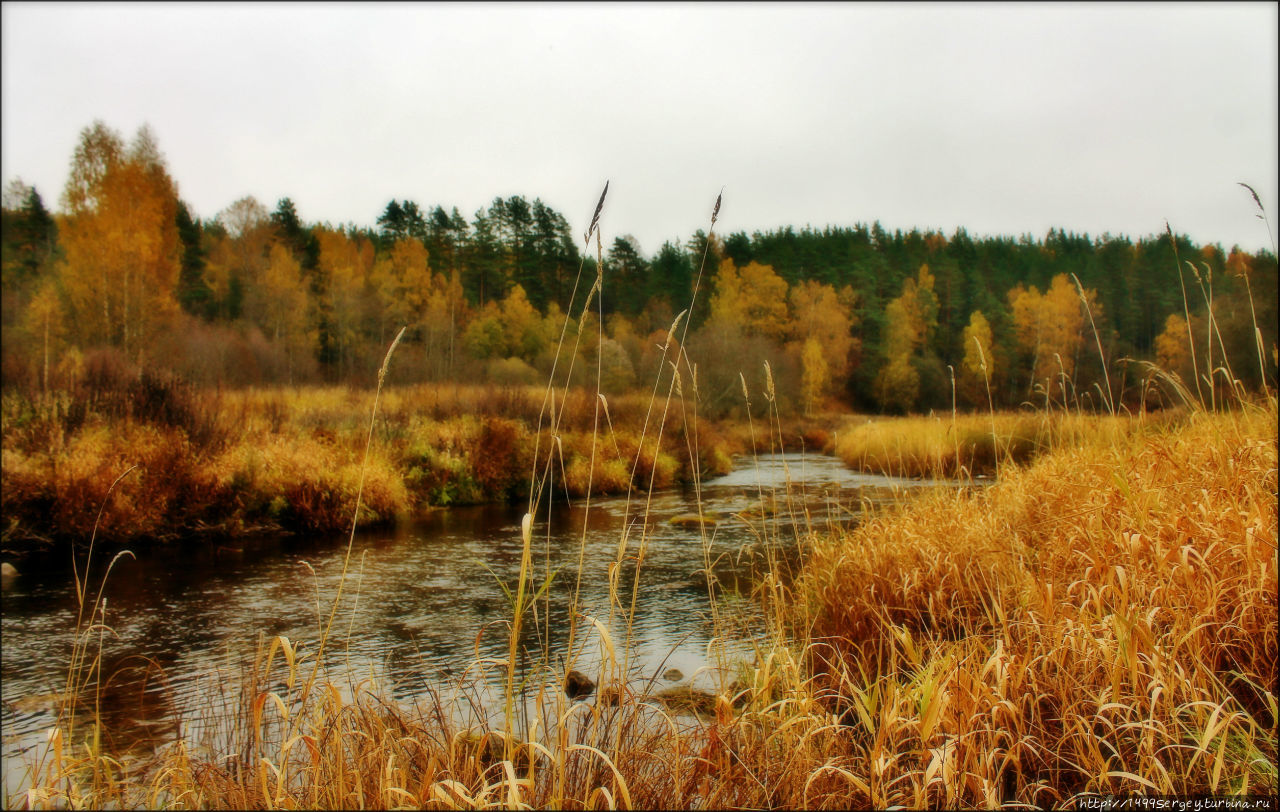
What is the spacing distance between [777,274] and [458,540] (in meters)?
38.1

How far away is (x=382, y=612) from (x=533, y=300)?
33.0m

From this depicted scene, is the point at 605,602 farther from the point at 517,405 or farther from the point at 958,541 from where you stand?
the point at 517,405

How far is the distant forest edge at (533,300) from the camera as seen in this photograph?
23562mm

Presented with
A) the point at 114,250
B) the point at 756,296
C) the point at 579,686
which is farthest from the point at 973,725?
the point at 756,296

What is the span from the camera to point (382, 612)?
7125 millimetres

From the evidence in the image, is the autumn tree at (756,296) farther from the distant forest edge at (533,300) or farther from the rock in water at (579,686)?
the rock in water at (579,686)

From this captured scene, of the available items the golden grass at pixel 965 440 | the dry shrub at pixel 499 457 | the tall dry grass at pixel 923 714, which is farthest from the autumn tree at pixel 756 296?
the tall dry grass at pixel 923 714

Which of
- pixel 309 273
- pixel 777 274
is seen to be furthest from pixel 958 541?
pixel 777 274

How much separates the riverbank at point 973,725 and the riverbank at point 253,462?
374 centimetres

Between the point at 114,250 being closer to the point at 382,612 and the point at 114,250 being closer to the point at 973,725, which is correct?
the point at 382,612

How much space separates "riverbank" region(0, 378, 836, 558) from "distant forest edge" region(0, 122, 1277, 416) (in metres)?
6.29

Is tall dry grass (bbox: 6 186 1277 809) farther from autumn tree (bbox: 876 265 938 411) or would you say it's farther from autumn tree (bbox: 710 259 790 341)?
autumn tree (bbox: 710 259 790 341)

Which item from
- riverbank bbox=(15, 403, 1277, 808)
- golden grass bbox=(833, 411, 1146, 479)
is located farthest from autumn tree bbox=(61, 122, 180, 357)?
riverbank bbox=(15, 403, 1277, 808)

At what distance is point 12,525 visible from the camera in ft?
30.8
